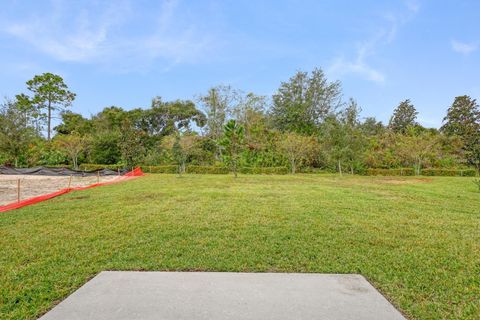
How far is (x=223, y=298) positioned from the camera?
1.90 meters

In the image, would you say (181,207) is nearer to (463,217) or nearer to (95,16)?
(463,217)

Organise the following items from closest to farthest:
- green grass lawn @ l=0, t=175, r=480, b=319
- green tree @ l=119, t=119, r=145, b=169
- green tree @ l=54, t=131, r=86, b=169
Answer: green grass lawn @ l=0, t=175, r=480, b=319
green tree @ l=119, t=119, r=145, b=169
green tree @ l=54, t=131, r=86, b=169

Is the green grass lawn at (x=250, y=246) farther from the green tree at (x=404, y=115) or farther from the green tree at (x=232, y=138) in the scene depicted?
the green tree at (x=404, y=115)

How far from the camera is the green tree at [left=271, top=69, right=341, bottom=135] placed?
1069 inches

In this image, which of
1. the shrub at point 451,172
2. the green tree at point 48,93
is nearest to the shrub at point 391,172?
the shrub at point 451,172

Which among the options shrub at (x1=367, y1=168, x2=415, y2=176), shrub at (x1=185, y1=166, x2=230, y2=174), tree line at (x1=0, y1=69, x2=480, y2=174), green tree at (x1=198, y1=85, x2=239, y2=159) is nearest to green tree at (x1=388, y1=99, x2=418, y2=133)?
Result: tree line at (x1=0, y1=69, x2=480, y2=174)

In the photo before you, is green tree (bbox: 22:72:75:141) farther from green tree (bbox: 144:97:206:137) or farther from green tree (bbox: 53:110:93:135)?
green tree (bbox: 144:97:206:137)

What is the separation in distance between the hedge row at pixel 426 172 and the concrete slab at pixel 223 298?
18280 millimetres

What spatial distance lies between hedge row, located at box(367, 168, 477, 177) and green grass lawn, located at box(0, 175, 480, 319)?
1371 cm

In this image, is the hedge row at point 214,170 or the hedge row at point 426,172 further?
the hedge row at point 214,170

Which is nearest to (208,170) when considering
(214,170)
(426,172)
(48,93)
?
(214,170)

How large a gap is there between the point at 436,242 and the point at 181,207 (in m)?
4.34

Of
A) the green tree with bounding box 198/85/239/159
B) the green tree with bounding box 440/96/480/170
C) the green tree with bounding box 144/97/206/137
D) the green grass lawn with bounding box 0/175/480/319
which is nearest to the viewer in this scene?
the green grass lawn with bounding box 0/175/480/319

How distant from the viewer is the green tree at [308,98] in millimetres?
27156
